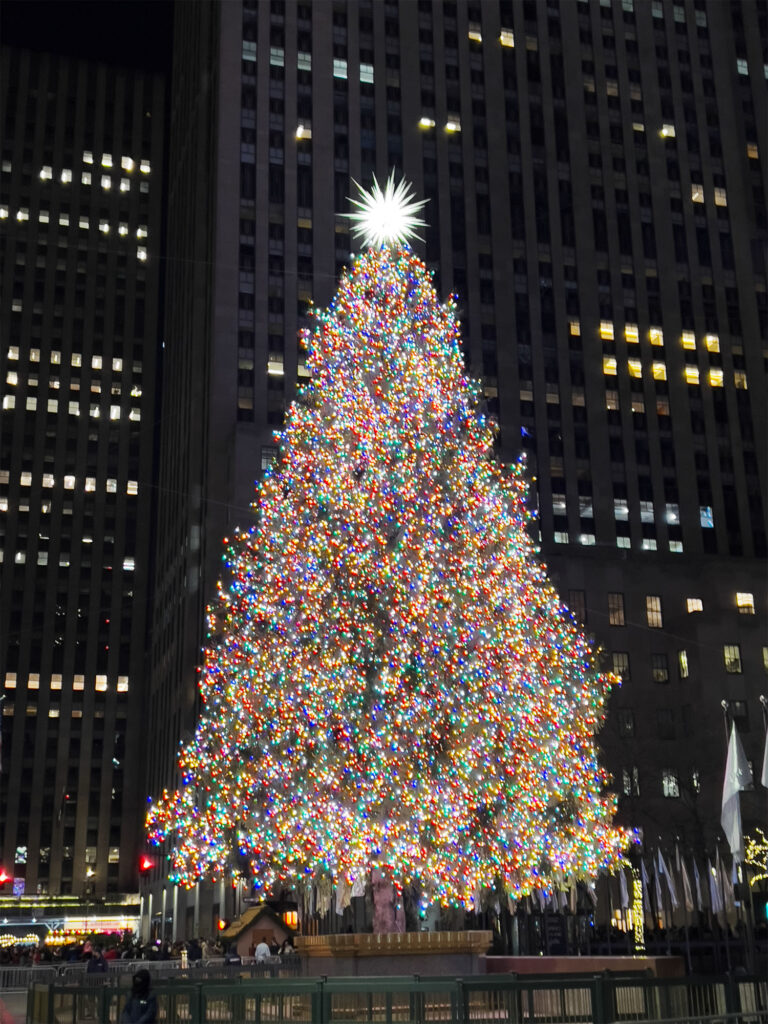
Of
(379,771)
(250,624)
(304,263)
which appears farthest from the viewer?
(304,263)

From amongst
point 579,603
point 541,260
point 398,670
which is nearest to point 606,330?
point 541,260

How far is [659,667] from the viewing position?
77.2 metres

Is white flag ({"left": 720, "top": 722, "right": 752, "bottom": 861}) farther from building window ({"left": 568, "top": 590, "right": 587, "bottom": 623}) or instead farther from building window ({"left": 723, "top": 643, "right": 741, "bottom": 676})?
building window ({"left": 568, "top": 590, "right": 587, "bottom": 623})

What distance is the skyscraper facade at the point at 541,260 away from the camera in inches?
3329

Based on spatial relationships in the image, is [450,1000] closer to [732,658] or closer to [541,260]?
[732,658]

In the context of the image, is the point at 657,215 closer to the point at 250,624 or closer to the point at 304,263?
the point at 304,263

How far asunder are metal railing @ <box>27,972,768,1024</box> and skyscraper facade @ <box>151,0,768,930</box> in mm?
61613

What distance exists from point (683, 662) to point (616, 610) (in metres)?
5.66

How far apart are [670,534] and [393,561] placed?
6480 cm

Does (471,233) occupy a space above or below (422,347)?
above

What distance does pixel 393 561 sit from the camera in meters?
30.0

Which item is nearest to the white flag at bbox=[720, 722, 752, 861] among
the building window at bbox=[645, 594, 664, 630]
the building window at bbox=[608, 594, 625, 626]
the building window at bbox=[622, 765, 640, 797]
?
the building window at bbox=[622, 765, 640, 797]

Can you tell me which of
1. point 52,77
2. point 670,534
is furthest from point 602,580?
point 52,77

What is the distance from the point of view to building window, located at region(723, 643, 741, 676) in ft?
241
